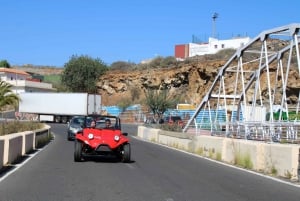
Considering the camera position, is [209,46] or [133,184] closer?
[133,184]

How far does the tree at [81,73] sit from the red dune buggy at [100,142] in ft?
293

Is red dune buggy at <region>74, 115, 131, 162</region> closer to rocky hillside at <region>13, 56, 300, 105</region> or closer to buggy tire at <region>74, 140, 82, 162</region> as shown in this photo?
buggy tire at <region>74, 140, 82, 162</region>

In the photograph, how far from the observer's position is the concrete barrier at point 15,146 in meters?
16.4

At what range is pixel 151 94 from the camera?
69438 mm

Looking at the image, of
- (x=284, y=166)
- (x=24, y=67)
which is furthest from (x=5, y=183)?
(x=24, y=67)

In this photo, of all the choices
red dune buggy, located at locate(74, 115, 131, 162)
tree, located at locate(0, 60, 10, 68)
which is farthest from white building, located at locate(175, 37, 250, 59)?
red dune buggy, located at locate(74, 115, 131, 162)

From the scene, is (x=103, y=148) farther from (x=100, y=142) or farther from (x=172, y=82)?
(x=172, y=82)

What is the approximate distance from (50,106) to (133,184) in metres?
66.0

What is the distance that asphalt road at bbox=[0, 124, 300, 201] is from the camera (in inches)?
442

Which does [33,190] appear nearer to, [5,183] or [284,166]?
[5,183]

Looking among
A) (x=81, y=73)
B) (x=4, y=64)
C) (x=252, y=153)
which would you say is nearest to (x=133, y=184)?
(x=252, y=153)

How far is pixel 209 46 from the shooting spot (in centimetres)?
11781

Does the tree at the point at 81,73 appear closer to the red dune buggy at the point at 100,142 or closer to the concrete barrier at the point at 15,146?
the concrete barrier at the point at 15,146

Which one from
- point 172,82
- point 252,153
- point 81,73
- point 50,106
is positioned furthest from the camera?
point 81,73
